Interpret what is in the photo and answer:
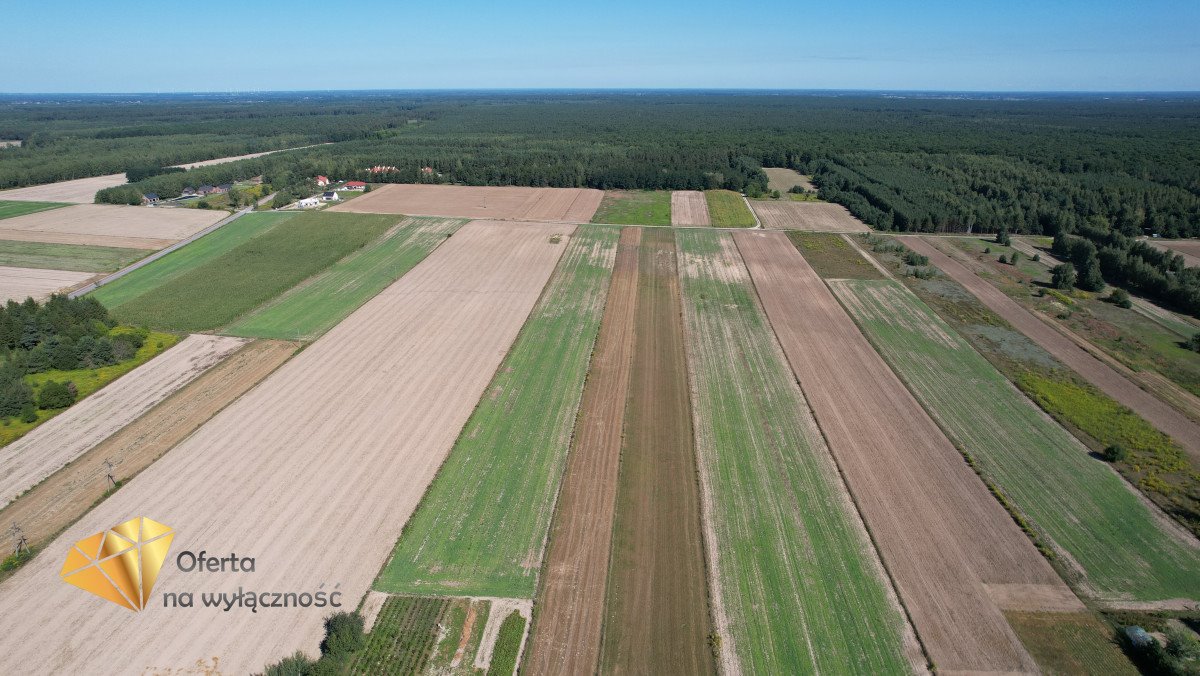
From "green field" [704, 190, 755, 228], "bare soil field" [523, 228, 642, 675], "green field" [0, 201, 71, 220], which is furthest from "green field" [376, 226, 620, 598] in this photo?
"green field" [0, 201, 71, 220]

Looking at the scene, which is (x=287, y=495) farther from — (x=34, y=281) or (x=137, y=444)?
(x=34, y=281)

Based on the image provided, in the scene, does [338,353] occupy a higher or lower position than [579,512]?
higher

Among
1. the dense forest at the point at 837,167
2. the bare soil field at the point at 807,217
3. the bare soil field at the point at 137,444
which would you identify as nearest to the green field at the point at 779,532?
the bare soil field at the point at 137,444

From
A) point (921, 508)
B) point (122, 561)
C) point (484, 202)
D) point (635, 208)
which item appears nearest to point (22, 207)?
point (484, 202)

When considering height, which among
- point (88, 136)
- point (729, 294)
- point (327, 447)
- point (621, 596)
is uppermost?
point (88, 136)

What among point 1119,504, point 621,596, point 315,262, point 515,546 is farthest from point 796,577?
point 315,262

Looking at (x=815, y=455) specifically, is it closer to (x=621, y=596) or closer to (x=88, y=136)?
(x=621, y=596)

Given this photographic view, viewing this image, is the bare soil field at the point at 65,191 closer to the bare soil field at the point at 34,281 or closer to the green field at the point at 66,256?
the green field at the point at 66,256
